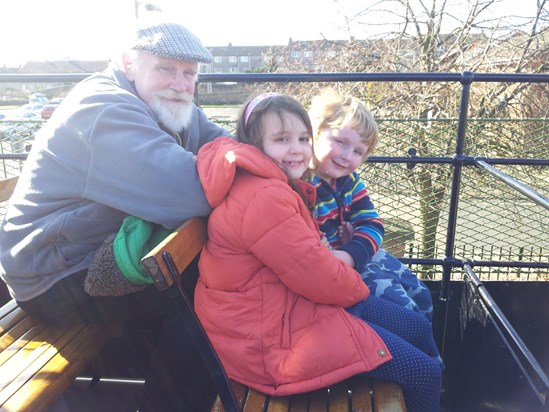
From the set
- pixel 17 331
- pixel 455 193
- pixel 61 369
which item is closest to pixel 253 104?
pixel 61 369

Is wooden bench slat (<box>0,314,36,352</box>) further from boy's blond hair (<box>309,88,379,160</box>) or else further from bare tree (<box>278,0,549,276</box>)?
bare tree (<box>278,0,549,276</box>)

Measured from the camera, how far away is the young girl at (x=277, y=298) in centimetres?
152

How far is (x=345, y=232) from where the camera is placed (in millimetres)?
2250

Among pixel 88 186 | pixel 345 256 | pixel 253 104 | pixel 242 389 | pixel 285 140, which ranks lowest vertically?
pixel 242 389

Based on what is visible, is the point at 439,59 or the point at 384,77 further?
the point at 439,59

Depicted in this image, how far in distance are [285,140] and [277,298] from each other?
1.84ft

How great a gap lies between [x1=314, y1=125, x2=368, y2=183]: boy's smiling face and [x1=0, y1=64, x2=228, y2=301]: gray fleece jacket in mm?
664

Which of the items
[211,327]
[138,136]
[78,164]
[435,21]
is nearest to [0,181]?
[78,164]

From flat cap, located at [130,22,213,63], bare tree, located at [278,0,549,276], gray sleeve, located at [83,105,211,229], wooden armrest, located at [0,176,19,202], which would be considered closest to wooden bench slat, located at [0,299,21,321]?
wooden armrest, located at [0,176,19,202]

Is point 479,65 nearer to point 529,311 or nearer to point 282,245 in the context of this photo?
point 529,311

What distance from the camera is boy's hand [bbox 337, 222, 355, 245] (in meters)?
2.24

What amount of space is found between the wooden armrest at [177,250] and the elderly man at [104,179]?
0.08 m

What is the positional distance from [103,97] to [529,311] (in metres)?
2.47

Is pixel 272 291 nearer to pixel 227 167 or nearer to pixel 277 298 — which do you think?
pixel 277 298
